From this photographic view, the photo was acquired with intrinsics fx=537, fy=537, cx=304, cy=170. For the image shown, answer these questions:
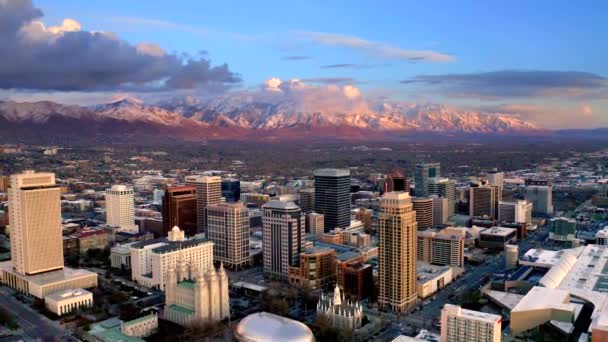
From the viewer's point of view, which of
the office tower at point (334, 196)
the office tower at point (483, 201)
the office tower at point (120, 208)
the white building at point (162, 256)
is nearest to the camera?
the white building at point (162, 256)

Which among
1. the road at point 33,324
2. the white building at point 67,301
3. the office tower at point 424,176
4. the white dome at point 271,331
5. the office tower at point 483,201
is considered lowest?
the road at point 33,324

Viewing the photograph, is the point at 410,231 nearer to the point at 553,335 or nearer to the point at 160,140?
the point at 553,335

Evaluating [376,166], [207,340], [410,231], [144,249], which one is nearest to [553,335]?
[410,231]

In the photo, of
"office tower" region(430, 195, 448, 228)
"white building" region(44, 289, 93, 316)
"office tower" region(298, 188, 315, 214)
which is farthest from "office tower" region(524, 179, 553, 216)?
"white building" region(44, 289, 93, 316)

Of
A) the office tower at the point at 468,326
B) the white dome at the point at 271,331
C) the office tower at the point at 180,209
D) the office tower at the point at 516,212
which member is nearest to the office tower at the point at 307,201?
the office tower at the point at 180,209

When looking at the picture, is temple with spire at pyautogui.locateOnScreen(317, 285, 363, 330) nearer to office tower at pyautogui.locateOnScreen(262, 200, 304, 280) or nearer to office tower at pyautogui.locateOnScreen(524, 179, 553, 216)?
office tower at pyautogui.locateOnScreen(262, 200, 304, 280)

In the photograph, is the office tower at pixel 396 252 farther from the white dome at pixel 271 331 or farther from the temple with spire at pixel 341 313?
the white dome at pixel 271 331

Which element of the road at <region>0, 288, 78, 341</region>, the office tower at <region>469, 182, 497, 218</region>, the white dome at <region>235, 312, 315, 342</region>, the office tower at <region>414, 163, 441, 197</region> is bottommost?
the road at <region>0, 288, 78, 341</region>
